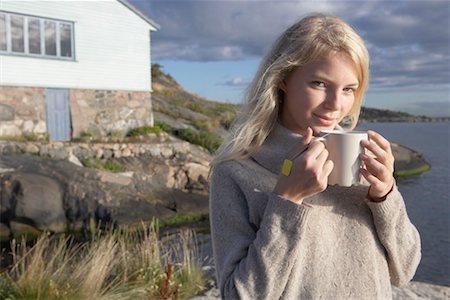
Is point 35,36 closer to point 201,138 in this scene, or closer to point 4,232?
point 201,138

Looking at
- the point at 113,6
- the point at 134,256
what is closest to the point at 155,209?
the point at 134,256

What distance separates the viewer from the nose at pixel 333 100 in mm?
1419

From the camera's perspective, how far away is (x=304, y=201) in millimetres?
1439

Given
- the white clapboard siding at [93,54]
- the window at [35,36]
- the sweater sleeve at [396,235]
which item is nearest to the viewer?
the sweater sleeve at [396,235]

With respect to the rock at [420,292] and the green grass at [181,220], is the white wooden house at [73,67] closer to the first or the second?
the green grass at [181,220]

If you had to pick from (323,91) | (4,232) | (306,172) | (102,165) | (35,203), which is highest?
(323,91)

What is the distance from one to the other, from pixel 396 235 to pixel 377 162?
0.30 meters

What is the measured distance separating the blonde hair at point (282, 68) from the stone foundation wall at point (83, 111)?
1533cm

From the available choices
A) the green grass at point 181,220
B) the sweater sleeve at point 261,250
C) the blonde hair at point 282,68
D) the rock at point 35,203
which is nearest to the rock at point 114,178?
the rock at point 35,203

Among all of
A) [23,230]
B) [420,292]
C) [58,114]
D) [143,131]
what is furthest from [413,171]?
[420,292]

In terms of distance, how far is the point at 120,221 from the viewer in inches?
446

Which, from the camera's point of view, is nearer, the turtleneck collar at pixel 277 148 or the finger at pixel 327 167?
the finger at pixel 327 167

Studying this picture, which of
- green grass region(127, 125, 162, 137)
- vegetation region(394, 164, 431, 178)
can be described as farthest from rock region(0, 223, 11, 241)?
vegetation region(394, 164, 431, 178)

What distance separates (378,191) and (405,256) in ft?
0.97
